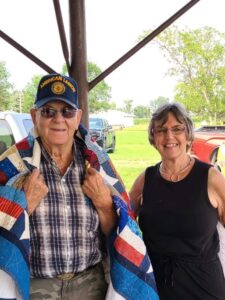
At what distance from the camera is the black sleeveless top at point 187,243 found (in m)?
1.96

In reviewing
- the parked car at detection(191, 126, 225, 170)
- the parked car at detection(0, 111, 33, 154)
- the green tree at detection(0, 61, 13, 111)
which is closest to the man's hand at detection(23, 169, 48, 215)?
the parked car at detection(0, 111, 33, 154)

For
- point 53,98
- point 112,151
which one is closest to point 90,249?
point 53,98

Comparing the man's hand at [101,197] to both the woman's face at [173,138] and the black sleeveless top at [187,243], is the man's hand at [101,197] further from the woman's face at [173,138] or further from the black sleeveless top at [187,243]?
the woman's face at [173,138]

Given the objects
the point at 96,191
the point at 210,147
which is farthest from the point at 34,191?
the point at 210,147

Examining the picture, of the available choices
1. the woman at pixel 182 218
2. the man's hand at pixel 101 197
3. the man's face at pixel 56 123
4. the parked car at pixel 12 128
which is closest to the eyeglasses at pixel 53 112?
the man's face at pixel 56 123

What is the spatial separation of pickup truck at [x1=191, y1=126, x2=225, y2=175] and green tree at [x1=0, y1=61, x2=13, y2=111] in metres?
8.37

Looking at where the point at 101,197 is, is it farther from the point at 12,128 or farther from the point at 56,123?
the point at 12,128

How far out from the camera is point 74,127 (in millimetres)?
1819

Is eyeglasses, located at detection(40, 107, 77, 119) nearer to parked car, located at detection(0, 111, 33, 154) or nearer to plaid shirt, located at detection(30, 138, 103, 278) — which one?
plaid shirt, located at detection(30, 138, 103, 278)

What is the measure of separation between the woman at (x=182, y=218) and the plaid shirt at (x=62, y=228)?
36 cm

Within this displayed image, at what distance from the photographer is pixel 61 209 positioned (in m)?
1.74

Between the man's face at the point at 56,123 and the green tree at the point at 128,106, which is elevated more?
the man's face at the point at 56,123

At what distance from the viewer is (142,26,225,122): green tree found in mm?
9188

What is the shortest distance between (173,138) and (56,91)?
67 cm
